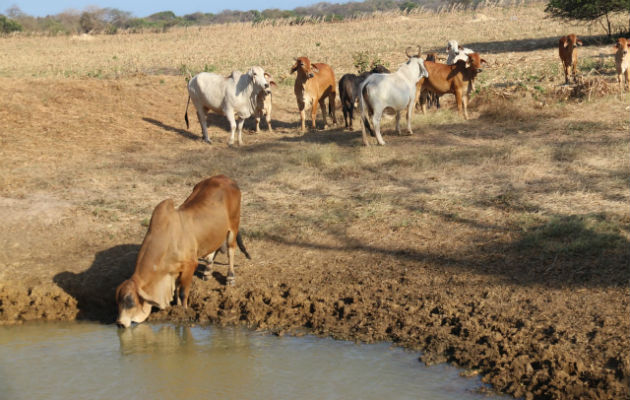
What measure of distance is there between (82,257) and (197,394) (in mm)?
3426

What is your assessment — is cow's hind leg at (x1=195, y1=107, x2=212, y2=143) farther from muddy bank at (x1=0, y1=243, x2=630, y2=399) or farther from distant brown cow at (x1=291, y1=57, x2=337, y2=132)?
muddy bank at (x1=0, y1=243, x2=630, y2=399)

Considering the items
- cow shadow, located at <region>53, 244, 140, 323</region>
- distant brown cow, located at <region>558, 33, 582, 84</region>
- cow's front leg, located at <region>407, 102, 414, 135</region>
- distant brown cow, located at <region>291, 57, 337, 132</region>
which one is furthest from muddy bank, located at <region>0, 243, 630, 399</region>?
distant brown cow, located at <region>558, 33, 582, 84</region>

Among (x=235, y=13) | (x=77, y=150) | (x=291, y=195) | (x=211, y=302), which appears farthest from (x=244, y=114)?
(x=235, y=13)

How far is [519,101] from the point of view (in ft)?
51.0

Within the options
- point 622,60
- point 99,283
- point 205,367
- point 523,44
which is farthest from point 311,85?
point 523,44

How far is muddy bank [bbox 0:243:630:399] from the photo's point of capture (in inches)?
227

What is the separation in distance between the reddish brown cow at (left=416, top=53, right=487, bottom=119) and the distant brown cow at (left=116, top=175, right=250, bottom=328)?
8478 mm

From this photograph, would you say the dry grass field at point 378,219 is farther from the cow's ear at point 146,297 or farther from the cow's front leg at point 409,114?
the cow's ear at point 146,297

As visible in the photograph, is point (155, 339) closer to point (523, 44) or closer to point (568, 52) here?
point (568, 52)

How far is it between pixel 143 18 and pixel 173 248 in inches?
3434

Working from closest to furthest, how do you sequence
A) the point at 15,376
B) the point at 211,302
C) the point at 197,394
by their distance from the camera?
the point at 197,394, the point at 15,376, the point at 211,302

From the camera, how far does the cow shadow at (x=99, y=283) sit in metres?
7.88

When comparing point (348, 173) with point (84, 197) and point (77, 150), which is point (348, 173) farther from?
point (77, 150)

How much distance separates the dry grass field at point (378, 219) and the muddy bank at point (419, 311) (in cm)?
2
